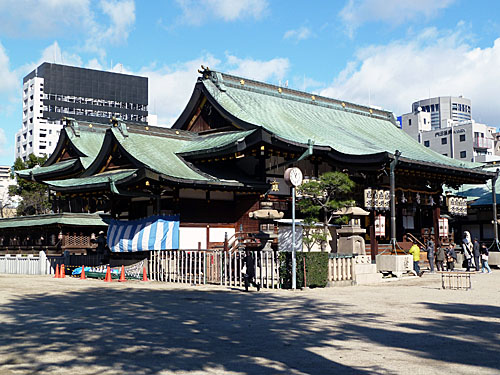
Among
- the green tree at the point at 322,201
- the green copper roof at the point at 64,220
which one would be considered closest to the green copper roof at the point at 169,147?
the green tree at the point at 322,201

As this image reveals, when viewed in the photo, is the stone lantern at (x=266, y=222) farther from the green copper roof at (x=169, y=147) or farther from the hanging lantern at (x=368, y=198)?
the hanging lantern at (x=368, y=198)

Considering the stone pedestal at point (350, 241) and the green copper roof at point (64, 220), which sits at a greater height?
the green copper roof at point (64, 220)

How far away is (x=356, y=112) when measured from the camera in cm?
4219

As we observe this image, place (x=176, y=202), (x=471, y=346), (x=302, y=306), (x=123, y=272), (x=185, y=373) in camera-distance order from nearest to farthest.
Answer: (x=185, y=373), (x=471, y=346), (x=302, y=306), (x=123, y=272), (x=176, y=202)

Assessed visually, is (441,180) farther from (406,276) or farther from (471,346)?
(471,346)

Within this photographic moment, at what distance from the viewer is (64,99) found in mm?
139000

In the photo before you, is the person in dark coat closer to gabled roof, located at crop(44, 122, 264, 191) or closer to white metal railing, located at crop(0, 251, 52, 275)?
gabled roof, located at crop(44, 122, 264, 191)

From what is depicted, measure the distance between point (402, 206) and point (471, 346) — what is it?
26.6 metres

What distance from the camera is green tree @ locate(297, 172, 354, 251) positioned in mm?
24717

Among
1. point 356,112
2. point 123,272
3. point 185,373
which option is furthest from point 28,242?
point 185,373

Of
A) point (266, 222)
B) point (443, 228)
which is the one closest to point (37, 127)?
point (443, 228)

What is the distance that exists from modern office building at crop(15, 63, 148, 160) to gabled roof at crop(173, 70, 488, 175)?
108053 millimetres

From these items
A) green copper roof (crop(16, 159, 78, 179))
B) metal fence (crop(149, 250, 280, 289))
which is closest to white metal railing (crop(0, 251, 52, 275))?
metal fence (crop(149, 250, 280, 289))

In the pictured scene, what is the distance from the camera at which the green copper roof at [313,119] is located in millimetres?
31438
